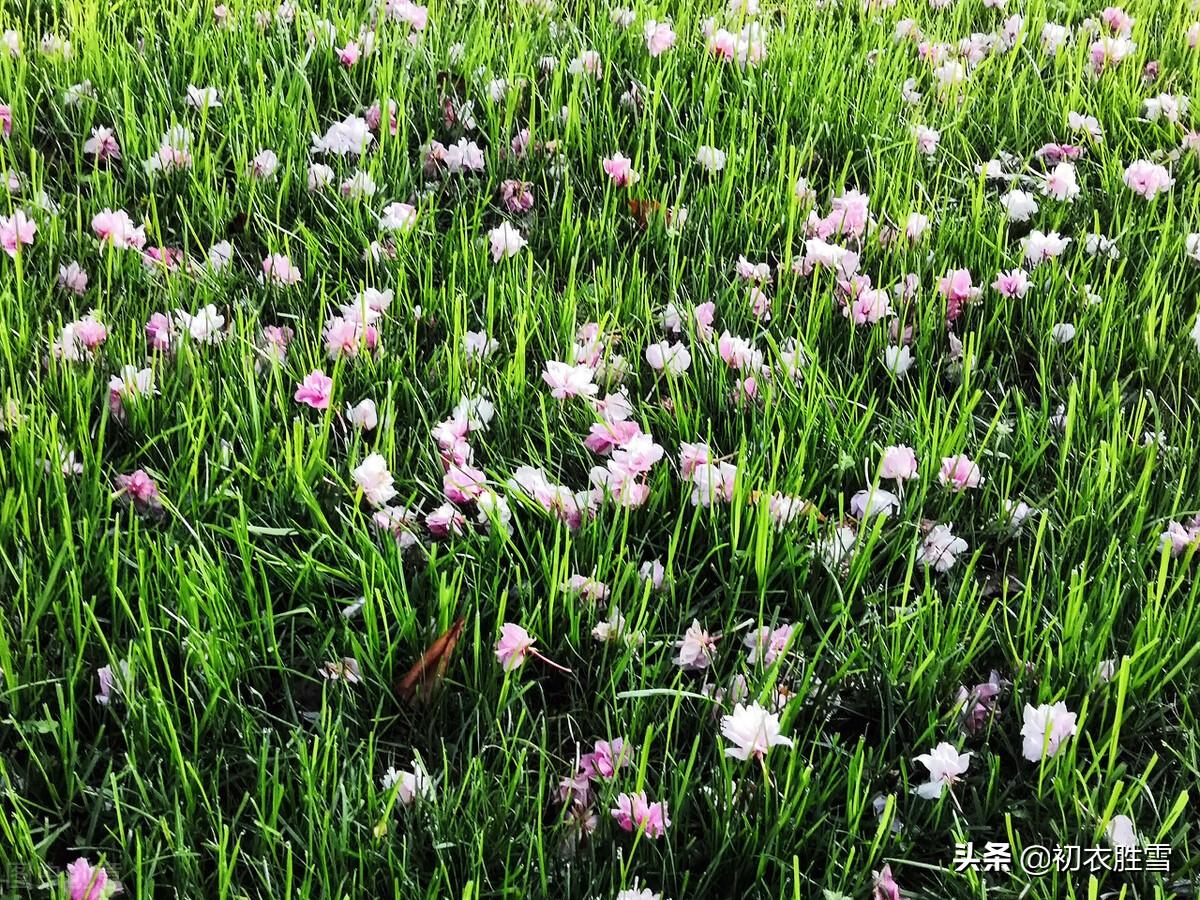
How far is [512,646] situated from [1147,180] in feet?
6.12

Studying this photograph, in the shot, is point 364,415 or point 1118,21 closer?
point 364,415

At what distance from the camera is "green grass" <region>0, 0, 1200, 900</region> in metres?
1.24

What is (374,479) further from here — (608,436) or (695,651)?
(695,651)

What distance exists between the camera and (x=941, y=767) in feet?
4.25

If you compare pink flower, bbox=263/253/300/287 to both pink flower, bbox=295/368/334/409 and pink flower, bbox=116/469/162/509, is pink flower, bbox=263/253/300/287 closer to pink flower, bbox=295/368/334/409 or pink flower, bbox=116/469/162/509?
pink flower, bbox=295/368/334/409

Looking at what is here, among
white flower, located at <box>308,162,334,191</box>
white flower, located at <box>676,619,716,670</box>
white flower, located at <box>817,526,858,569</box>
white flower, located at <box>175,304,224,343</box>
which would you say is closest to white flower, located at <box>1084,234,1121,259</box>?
white flower, located at <box>817,526,858,569</box>

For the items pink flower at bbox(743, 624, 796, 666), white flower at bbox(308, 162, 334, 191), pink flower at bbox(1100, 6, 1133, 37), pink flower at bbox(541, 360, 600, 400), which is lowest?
pink flower at bbox(743, 624, 796, 666)

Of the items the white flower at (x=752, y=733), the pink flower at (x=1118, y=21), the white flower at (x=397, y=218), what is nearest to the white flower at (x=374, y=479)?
the white flower at (x=752, y=733)

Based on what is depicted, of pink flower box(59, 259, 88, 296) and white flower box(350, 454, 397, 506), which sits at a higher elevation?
pink flower box(59, 259, 88, 296)

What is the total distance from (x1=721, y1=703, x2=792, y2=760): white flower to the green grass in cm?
4

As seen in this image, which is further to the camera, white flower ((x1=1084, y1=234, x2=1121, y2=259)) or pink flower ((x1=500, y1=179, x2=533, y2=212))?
pink flower ((x1=500, y1=179, x2=533, y2=212))

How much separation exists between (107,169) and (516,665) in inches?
60.5

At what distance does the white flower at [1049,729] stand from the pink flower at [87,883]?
102cm

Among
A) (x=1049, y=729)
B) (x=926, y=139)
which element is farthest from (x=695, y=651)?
(x=926, y=139)
